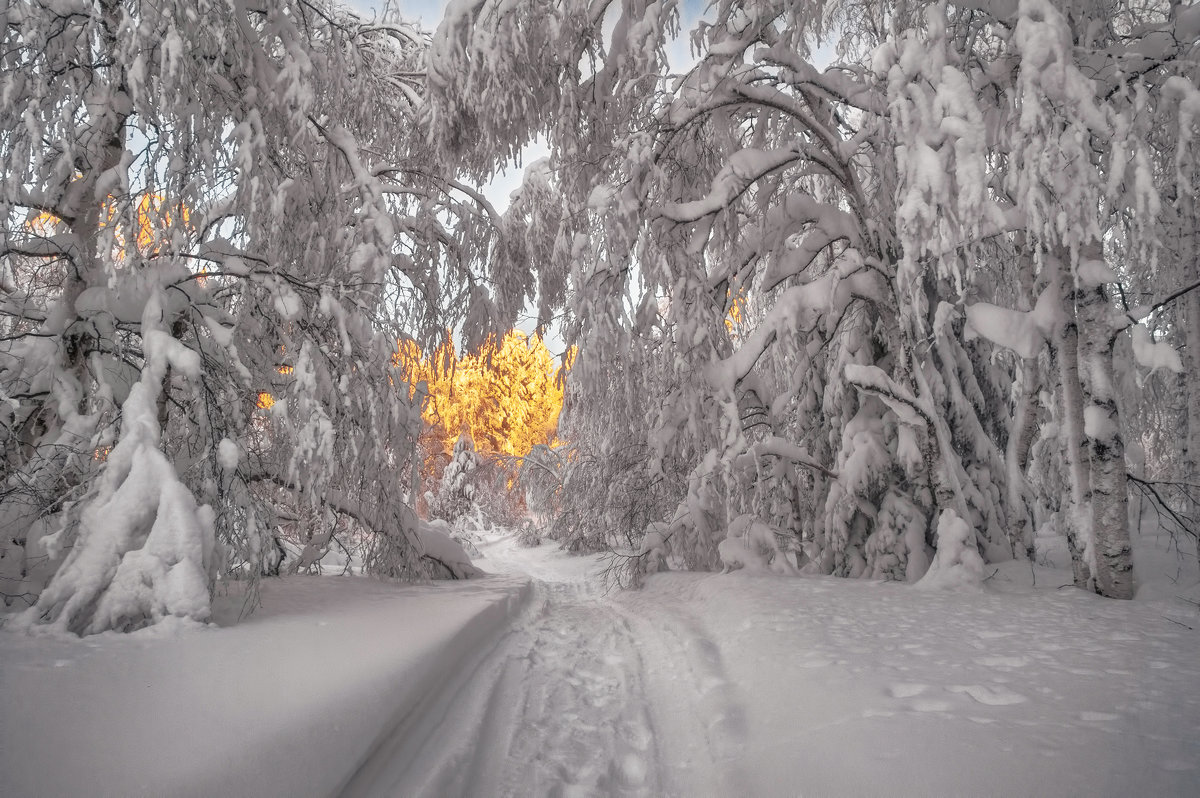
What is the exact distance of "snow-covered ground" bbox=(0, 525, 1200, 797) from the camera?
179cm

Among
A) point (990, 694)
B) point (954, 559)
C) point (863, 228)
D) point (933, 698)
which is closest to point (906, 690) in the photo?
point (933, 698)

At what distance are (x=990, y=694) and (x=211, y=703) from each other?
9.70 ft

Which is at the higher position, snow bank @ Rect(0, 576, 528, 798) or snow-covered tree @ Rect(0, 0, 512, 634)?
snow-covered tree @ Rect(0, 0, 512, 634)

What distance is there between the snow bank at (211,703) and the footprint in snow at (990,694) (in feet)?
7.75

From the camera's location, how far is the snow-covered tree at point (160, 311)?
9.89ft

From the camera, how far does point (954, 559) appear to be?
16.4 feet

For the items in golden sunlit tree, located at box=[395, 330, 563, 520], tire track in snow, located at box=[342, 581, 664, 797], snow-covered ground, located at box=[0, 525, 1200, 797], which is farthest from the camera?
golden sunlit tree, located at box=[395, 330, 563, 520]

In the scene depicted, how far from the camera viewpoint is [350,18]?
296 inches

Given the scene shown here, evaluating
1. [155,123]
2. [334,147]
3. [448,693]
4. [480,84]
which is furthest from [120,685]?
[480,84]

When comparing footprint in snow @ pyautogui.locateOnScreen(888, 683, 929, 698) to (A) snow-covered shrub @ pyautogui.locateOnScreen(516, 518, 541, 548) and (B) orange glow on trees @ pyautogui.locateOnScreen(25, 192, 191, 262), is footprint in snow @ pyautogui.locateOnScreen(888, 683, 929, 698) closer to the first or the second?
(B) orange glow on trees @ pyautogui.locateOnScreen(25, 192, 191, 262)

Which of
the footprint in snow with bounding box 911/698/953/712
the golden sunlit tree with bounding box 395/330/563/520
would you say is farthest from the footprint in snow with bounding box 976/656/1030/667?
the golden sunlit tree with bounding box 395/330/563/520

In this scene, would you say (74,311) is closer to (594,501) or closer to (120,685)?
(120,685)

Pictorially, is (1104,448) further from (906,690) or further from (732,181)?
(732,181)

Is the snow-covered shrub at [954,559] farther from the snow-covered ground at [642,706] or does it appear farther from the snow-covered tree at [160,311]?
the snow-covered tree at [160,311]
